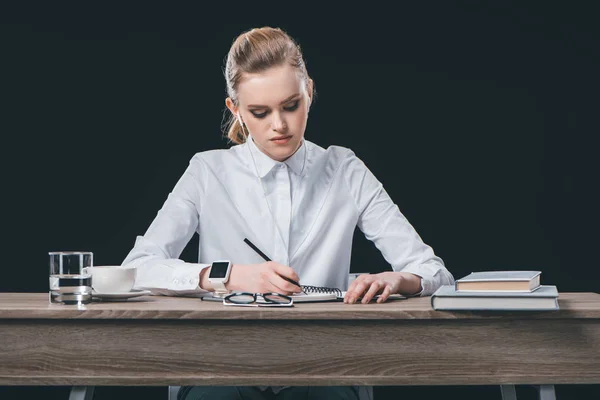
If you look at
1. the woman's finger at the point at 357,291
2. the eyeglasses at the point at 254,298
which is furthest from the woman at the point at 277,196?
the eyeglasses at the point at 254,298

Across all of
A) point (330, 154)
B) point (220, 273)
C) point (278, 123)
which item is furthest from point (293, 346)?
point (330, 154)

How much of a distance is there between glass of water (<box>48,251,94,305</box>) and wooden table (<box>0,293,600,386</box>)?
5.3 inches

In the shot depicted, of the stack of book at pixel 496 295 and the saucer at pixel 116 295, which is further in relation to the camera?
the saucer at pixel 116 295

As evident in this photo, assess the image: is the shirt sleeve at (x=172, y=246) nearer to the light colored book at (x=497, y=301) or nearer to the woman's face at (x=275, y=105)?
the woman's face at (x=275, y=105)

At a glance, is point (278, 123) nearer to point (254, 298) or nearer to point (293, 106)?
point (293, 106)

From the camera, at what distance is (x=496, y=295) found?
1.69 metres

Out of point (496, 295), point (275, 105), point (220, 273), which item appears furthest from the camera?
point (275, 105)

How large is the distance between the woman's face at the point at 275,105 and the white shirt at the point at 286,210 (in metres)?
0.22

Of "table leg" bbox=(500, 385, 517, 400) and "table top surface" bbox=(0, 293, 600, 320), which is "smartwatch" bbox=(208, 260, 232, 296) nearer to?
"table top surface" bbox=(0, 293, 600, 320)

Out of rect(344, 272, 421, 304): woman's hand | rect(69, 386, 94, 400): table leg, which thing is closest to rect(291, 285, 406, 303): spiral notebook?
rect(344, 272, 421, 304): woman's hand

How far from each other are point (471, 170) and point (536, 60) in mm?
550

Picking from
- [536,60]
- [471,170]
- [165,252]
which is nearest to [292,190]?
[165,252]

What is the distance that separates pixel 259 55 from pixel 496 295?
109 cm

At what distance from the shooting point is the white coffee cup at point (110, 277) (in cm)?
195
